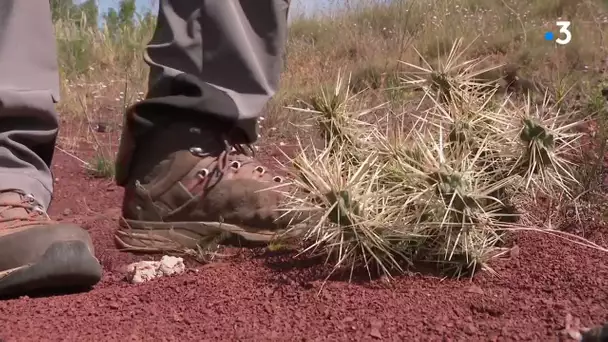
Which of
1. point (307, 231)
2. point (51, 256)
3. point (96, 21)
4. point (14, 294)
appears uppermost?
point (307, 231)

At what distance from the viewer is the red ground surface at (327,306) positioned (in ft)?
4.35

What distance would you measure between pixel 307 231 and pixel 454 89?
49 centimetres

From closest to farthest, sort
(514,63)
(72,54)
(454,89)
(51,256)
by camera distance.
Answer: (51,256)
(454,89)
(514,63)
(72,54)

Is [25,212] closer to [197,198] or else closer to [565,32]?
[197,198]

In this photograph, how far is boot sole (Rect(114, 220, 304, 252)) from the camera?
76.7 inches

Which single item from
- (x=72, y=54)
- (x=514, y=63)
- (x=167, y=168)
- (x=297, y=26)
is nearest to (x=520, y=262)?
(x=167, y=168)

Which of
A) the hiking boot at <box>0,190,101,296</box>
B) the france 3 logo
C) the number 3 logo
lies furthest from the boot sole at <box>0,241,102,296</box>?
the number 3 logo

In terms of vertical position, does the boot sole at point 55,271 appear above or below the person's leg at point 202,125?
below

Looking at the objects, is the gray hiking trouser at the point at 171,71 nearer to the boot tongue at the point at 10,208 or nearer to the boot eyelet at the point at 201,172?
the boot tongue at the point at 10,208

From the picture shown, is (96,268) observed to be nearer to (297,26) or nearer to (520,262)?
(520,262)

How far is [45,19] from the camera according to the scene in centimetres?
200

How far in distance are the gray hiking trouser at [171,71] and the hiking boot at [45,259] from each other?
0.23 meters

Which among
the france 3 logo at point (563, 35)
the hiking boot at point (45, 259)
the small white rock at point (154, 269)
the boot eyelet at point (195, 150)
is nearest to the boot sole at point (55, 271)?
the hiking boot at point (45, 259)

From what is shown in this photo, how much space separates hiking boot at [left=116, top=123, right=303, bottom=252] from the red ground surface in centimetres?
20
